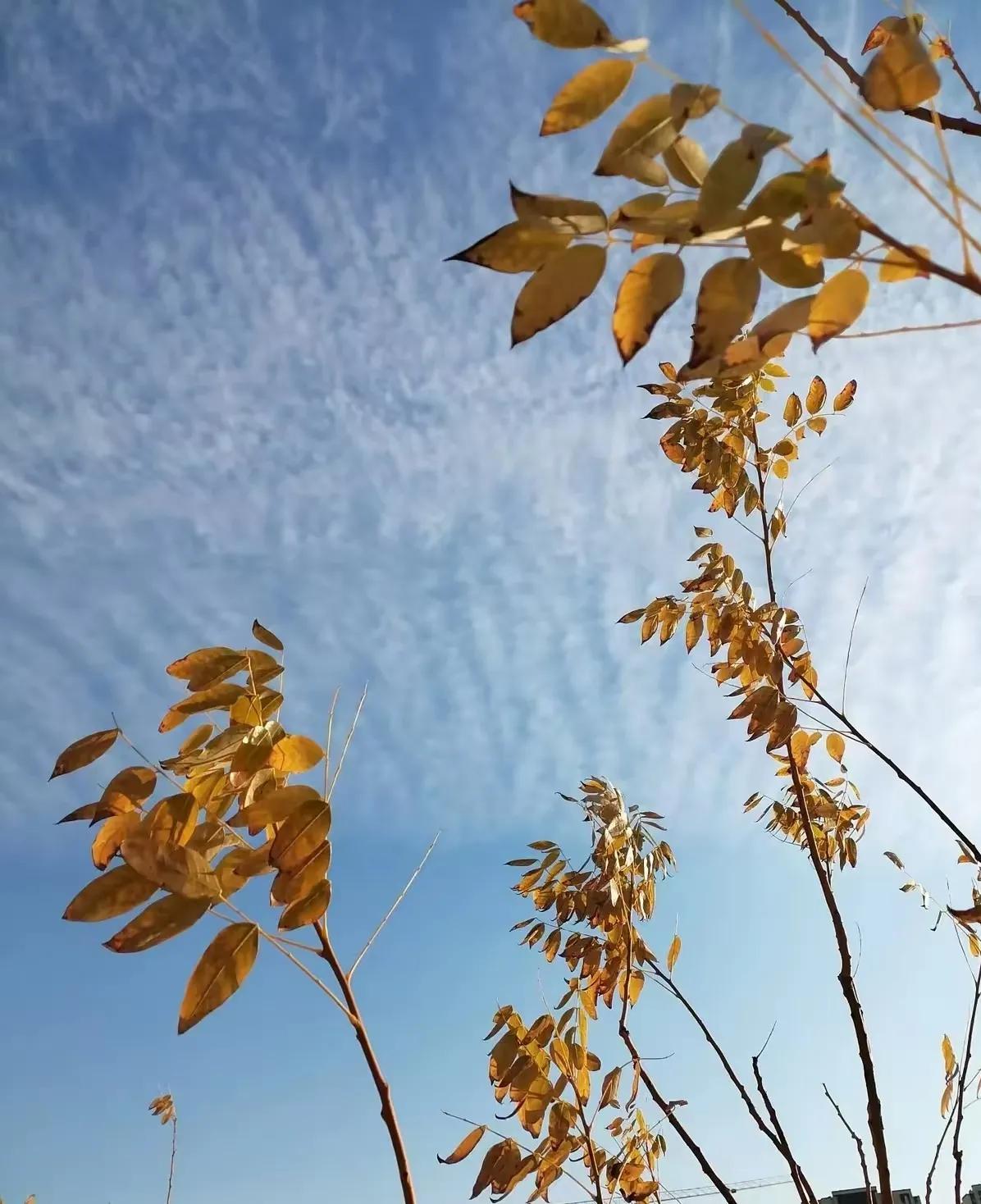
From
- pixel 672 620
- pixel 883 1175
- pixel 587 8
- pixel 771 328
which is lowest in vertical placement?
pixel 883 1175

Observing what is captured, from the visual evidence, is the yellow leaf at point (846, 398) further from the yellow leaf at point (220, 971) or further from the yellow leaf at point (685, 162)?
the yellow leaf at point (220, 971)

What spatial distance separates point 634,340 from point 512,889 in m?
1.85

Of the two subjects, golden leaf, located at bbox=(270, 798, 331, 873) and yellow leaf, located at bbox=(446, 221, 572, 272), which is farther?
golden leaf, located at bbox=(270, 798, 331, 873)

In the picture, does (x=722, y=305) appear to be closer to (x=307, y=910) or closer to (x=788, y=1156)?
(x=307, y=910)

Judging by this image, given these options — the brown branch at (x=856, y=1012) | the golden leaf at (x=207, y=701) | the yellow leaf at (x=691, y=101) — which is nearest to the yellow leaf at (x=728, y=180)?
the yellow leaf at (x=691, y=101)

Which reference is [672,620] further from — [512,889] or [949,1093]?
[949,1093]

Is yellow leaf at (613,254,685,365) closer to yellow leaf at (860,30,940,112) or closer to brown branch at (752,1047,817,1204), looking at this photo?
yellow leaf at (860,30,940,112)

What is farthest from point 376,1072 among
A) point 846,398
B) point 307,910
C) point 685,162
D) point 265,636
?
point 846,398

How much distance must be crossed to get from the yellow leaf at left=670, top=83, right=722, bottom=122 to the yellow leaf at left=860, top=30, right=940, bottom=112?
9cm

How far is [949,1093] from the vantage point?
1673 millimetres

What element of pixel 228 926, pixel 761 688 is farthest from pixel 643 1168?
pixel 228 926

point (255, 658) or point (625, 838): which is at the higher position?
point (625, 838)

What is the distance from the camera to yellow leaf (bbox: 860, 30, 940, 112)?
51 cm

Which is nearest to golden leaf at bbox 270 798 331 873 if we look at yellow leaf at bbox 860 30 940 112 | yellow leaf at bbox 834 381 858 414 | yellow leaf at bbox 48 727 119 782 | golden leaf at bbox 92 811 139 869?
golden leaf at bbox 92 811 139 869
